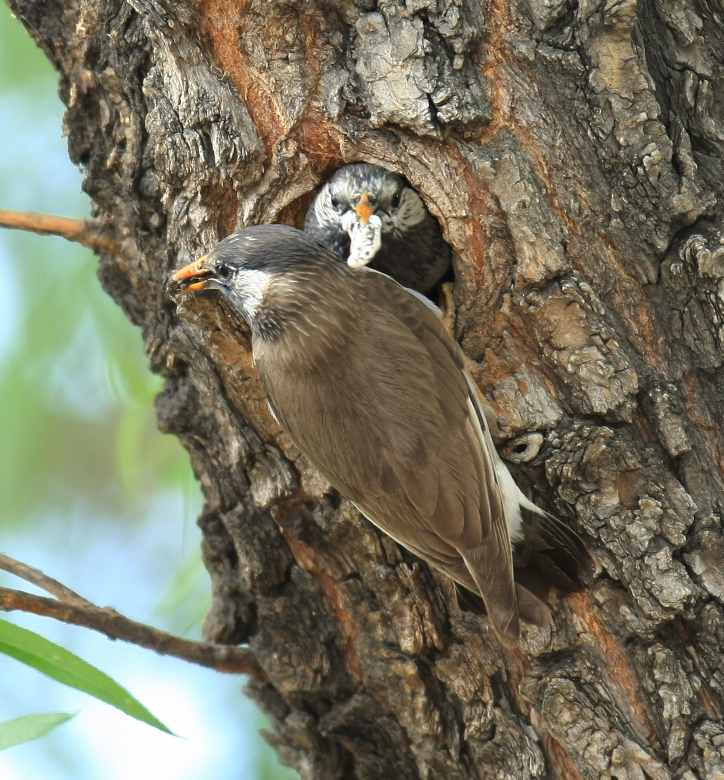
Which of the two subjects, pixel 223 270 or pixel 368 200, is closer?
pixel 223 270

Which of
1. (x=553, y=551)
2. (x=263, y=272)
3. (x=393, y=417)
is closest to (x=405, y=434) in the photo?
(x=393, y=417)

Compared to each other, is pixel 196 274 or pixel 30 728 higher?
pixel 196 274

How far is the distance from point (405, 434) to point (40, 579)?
930 millimetres

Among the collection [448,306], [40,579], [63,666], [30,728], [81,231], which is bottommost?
[30,728]

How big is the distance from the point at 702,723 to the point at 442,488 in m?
0.78

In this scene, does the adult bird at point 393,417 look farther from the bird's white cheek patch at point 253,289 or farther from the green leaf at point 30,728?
the green leaf at point 30,728

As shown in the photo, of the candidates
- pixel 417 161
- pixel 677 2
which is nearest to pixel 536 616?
pixel 417 161

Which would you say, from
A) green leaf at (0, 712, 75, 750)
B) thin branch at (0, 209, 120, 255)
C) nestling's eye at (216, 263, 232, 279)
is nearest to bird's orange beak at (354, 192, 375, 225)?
nestling's eye at (216, 263, 232, 279)

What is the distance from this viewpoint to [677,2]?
2625mm

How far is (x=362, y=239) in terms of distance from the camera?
3.21 metres

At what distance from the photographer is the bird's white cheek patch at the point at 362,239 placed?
312 cm

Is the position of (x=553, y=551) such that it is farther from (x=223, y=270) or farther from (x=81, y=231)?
(x=81, y=231)

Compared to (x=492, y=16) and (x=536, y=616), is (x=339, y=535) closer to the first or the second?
(x=536, y=616)

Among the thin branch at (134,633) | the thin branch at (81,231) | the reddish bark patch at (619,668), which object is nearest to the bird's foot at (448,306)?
the reddish bark patch at (619,668)
